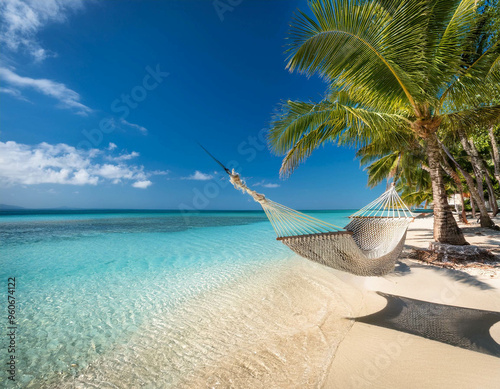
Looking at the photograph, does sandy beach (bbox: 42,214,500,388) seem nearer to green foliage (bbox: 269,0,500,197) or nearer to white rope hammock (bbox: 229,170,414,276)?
white rope hammock (bbox: 229,170,414,276)

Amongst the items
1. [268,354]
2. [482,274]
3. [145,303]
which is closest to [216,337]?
[268,354]

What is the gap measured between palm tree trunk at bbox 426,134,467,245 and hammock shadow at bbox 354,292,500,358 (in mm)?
1643

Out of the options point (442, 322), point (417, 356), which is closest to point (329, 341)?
point (417, 356)

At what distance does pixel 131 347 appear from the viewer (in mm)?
1766

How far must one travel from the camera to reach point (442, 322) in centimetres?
171

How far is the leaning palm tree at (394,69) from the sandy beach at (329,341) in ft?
5.43

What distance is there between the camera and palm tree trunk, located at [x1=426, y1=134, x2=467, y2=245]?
3.12m

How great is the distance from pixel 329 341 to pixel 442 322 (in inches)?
34.9

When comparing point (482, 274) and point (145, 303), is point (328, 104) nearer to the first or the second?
point (482, 274)

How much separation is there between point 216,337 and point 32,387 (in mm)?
1156

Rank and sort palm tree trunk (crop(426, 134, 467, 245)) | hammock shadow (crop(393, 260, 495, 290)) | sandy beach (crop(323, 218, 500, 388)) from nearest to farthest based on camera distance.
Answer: sandy beach (crop(323, 218, 500, 388))
hammock shadow (crop(393, 260, 495, 290))
palm tree trunk (crop(426, 134, 467, 245))

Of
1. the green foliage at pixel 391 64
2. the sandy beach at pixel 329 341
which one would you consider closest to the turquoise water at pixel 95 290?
the sandy beach at pixel 329 341

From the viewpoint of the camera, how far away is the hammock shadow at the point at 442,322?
1.46 m

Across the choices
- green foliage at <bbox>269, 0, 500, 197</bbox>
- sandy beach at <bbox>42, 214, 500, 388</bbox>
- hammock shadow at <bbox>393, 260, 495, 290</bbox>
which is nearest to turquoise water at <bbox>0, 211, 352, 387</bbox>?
sandy beach at <bbox>42, 214, 500, 388</bbox>
